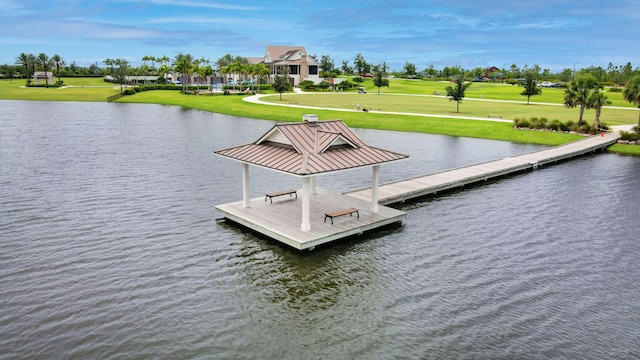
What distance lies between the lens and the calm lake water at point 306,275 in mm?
13945

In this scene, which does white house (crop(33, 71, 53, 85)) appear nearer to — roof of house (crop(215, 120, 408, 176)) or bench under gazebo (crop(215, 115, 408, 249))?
bench under gazebo (crop(215, 115, 408, 249))

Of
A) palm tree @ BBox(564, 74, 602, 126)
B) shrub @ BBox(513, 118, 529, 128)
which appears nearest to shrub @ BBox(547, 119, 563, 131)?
palm tree @ BBox(564, 74, 602, 126)

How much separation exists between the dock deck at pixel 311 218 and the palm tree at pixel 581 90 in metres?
40.6

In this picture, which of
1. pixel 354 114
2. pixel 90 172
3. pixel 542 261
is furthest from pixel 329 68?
pixel 542 261

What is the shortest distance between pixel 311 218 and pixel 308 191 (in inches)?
98.7

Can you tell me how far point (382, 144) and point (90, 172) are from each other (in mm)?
27449

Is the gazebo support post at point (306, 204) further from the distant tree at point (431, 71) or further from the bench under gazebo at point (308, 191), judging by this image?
the distant tree at point (431, 71)

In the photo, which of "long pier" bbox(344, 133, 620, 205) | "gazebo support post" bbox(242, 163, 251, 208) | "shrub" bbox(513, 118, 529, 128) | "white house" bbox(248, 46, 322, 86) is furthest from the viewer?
"white house" bbox(248, 46, 322, 86)

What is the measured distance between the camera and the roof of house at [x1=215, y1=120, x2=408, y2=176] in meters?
21.8

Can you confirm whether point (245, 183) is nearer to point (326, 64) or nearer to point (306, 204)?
point (306, 204)

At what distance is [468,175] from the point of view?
109 ft

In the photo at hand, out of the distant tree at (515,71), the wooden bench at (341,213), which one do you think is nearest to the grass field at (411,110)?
the wooden bench at (341,213)

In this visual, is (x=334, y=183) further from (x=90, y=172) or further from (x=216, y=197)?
(x=90, y=172)

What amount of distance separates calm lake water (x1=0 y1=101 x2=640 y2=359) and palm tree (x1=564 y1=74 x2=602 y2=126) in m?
23.5
